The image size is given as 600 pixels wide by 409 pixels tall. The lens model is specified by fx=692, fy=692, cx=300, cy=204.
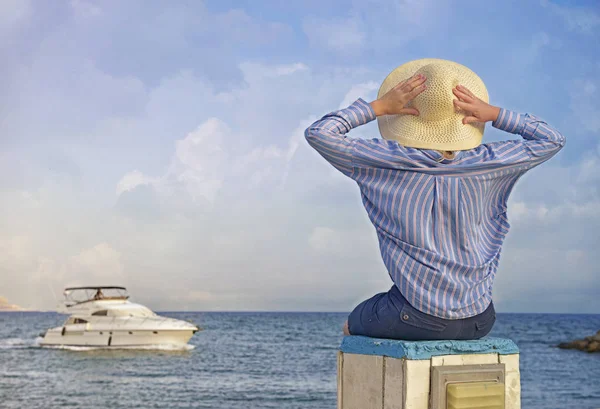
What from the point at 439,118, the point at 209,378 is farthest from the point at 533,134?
the point at 209,378

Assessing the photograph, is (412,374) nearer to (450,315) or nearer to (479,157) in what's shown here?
(450,315)

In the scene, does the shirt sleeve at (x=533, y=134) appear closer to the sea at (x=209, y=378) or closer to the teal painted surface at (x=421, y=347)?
the teal painted surface at (x=421, y=347)

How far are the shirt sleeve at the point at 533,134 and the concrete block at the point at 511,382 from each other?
2.22 ft

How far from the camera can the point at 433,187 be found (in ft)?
7.34

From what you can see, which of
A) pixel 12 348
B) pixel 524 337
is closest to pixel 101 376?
pixel 12 348

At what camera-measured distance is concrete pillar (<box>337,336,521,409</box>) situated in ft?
6.79

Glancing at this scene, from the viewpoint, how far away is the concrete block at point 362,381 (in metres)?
2.15

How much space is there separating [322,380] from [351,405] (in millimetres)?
20844

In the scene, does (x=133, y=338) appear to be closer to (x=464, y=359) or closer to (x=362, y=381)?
(x=362, y=381)

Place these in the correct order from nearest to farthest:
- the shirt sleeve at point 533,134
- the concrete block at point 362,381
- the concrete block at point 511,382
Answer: the concrete block at point 362,381
the concrete block at point 511,382
the shirt sleeve at point 533,134

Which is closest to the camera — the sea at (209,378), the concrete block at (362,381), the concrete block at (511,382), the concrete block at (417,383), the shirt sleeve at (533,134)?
the concrete block at (417,383)

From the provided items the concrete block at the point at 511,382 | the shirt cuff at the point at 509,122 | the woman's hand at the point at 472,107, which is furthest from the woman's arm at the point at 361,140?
the concrete block at the point at 511,382

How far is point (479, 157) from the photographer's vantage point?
229 cm

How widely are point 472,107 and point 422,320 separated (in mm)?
753
